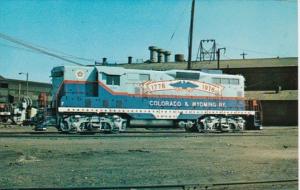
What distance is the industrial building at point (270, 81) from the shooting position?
38375 mm

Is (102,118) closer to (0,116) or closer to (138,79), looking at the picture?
(138,79)

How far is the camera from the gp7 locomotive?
22.4 metres

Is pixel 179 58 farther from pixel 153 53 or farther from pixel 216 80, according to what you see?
pixel 216 80

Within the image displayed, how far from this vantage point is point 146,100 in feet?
79.0

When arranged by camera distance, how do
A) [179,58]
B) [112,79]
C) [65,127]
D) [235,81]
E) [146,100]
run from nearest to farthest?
[65,127] < [112,79] < [146,100] < [235,81] < [179,58]

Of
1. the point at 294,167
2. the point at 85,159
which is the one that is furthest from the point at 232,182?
the point at 85,159

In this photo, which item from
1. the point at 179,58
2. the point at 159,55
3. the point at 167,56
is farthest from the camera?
the point at 167,56

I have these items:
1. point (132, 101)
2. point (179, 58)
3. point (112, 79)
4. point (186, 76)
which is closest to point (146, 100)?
point (132, 101)

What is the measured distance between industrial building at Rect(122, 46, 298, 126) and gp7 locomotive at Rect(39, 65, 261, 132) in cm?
1217

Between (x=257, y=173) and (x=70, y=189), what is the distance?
4.09 metres

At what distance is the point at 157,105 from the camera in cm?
2430

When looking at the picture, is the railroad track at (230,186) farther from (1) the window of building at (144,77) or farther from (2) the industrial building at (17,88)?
(2) the industrial building at (17,88)

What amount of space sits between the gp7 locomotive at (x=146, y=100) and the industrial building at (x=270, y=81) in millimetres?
12165

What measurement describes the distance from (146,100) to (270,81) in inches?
843
